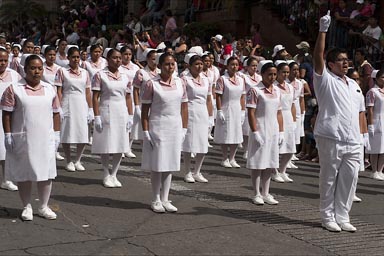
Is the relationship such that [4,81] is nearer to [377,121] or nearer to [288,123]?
[288,123]

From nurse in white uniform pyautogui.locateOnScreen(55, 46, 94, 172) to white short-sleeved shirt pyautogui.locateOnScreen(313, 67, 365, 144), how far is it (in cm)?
454

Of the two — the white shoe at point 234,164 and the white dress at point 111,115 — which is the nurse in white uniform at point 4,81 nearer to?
the white dress at point 111,115

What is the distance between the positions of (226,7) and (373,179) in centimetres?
1191

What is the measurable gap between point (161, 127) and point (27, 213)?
75.1 inches

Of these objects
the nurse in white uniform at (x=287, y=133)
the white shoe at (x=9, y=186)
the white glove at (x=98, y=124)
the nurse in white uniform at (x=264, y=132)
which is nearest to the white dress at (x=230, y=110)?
the nurse in white uniform at (x=287, y=133)

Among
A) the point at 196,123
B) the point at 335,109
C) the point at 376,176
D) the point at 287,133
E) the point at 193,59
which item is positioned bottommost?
the point at 376,176

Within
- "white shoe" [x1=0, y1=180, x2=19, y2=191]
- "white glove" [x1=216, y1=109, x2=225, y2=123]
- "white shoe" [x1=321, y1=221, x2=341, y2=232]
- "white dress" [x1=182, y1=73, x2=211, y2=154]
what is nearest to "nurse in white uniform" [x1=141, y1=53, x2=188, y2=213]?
"white shoe" [x1=321, y1=221, x2=341, y2=232]

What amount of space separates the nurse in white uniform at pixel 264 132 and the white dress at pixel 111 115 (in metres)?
2.09

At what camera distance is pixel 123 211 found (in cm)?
881

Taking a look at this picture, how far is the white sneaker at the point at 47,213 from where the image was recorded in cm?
823

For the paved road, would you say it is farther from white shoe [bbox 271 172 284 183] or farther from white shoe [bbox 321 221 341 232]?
white shoe [bbox 271 172 284 183]

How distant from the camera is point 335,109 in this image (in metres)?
8.12

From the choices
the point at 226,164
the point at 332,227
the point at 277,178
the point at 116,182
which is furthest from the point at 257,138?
the point at 226,164

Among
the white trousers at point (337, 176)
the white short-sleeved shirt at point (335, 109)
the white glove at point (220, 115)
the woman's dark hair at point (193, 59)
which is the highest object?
the woman's dark hair at point (193, 59)
